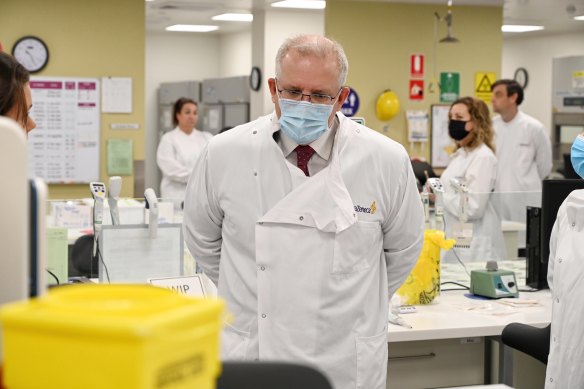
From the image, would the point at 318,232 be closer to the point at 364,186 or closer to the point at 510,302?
the point at 364,186

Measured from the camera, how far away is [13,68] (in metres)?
2.23

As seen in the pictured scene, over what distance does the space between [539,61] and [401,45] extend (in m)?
4.97

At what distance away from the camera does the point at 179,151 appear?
8219 mm

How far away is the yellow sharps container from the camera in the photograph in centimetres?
85

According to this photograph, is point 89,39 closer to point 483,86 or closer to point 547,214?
point 483,86

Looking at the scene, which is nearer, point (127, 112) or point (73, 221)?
point (73, 221)

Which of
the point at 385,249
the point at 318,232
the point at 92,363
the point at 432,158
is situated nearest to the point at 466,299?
the point at 385,249

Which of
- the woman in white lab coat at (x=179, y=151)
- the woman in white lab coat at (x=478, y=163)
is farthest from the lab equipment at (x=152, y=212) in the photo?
the woman in white lab coat at (x=179, y=151)

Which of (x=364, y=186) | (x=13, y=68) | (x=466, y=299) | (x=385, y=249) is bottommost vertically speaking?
(x=466, y=299)

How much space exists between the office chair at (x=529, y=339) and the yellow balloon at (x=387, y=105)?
19.5 ft

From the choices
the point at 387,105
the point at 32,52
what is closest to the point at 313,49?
the point at 32,52

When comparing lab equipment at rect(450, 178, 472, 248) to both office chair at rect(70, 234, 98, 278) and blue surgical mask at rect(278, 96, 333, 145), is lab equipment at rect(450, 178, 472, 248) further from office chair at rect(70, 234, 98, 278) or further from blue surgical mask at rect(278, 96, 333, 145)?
blue surgical mask at rect(278, 96, 333, 145)

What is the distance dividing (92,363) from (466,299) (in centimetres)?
317

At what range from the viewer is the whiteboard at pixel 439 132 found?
9.39 m
